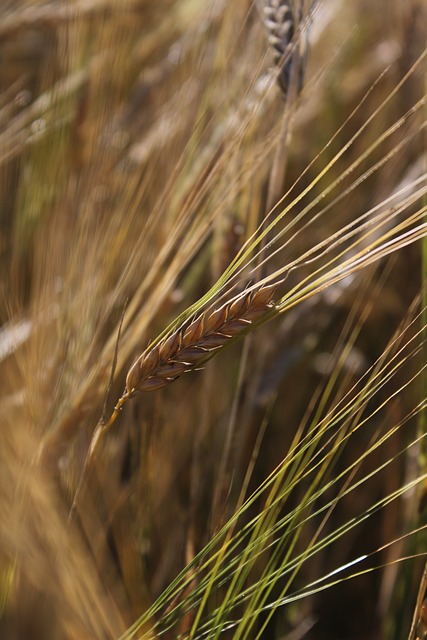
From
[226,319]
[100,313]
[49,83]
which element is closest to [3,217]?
[49,83]

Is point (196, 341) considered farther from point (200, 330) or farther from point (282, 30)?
point (282, 30)

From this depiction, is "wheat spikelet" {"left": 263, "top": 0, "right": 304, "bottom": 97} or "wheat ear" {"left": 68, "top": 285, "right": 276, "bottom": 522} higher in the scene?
"wheat spikelet" {"left": 263, "top": 0, "right": 304, "bottom": 97}

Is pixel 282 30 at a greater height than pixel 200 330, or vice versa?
pixel 282 30

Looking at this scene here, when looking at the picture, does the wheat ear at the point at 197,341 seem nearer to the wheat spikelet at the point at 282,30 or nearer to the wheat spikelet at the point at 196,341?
the wheat spikelet at the point at 196,341

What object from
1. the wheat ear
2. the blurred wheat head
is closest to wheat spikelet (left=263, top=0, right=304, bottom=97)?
the blurred wheat head

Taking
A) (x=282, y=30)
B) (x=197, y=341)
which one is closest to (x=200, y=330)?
(x=197, y=341)

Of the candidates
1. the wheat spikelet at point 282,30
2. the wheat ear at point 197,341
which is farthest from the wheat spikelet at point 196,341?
the wheat spikelet at point 282,30

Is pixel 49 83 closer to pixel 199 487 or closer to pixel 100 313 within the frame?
pixel 100 313

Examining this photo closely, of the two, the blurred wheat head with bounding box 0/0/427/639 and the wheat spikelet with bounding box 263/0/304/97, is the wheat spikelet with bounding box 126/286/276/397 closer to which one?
the blurred wheat head with bounding box 0/0/427/639
